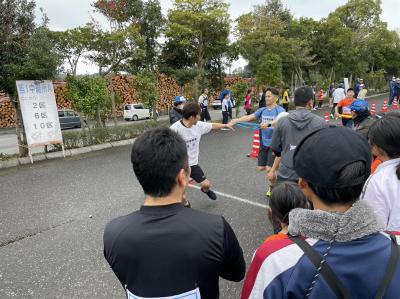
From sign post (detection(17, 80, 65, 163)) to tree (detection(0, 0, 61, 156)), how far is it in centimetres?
30

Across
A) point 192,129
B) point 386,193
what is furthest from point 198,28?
point 386,193

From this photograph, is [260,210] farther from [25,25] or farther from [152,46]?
[152,46]

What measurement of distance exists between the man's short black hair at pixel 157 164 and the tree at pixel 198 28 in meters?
14.4

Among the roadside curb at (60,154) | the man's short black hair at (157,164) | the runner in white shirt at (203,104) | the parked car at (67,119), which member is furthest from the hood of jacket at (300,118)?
the parked car at (67,119)

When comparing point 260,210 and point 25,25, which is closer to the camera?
point 260,210

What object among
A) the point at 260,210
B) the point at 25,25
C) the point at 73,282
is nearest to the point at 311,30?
the point at 25,25

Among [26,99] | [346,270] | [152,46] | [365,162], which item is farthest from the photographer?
[152,46]

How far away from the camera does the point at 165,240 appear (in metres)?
1.29

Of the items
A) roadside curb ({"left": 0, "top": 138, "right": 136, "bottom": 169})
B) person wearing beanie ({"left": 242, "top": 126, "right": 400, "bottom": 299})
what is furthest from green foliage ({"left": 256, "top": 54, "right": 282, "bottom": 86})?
person wearing beanie ({"left": 242, "top": 126, "right": 400, "bottom": 299})

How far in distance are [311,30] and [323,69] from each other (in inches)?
196

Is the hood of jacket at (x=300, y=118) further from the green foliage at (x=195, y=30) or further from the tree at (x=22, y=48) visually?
the green foliage at (x=195, y=30)

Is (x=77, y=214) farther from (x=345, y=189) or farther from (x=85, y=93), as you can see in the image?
(x=85, y=93)

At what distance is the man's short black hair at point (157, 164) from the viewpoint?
4.54 ft

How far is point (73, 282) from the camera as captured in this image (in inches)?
126
